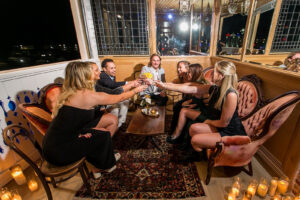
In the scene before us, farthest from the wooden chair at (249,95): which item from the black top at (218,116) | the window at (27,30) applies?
the window at (27,30)

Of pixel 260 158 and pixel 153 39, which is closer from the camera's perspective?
pixel 260 158

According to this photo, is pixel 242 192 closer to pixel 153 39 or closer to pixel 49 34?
pixel 153 39

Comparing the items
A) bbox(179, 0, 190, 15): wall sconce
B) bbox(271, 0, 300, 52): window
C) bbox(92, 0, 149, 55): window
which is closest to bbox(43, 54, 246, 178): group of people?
A: bbox(92, 0, 149, 55): window

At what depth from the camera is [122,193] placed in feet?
5.35

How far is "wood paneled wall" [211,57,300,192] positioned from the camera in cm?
153

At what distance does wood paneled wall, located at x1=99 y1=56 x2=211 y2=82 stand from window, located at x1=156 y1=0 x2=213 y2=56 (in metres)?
0.41

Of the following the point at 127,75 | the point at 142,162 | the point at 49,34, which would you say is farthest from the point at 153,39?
the point at 49,34

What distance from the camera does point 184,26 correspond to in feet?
23.9

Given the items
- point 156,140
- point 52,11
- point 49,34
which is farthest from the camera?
point 49,34

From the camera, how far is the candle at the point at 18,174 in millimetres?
1671

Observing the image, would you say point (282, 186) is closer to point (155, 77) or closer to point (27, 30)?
point (155, 77)

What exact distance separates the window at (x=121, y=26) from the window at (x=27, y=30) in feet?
3.82

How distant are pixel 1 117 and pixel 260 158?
3563mm

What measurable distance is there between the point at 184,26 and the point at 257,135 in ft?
23.6
